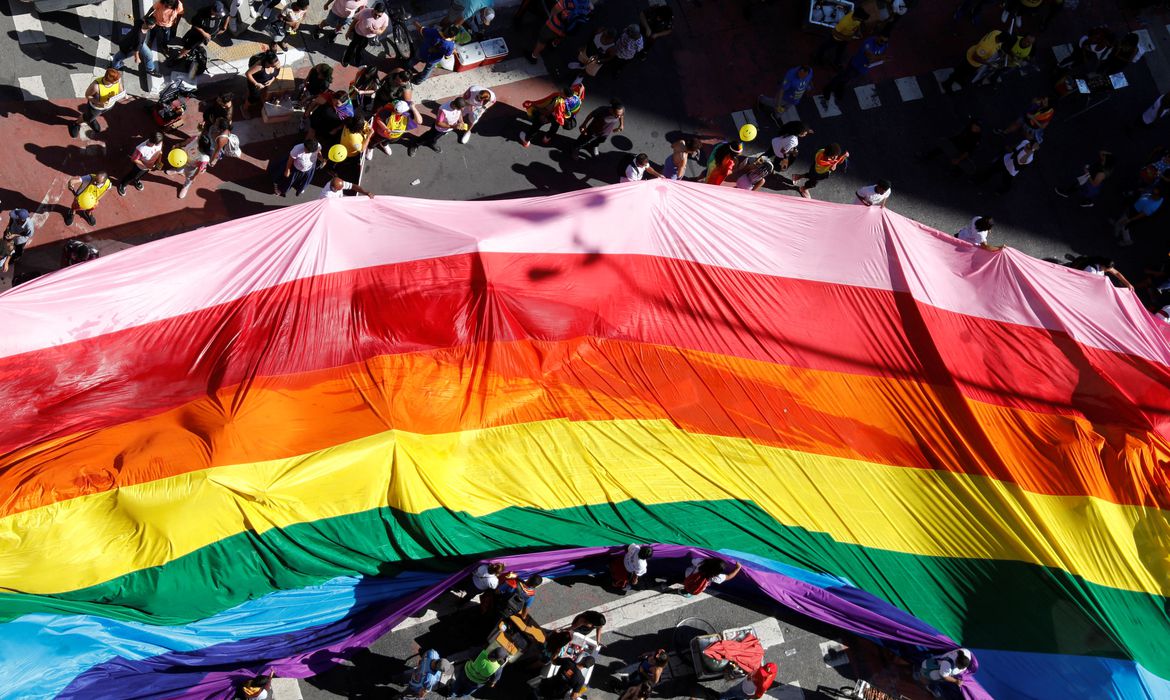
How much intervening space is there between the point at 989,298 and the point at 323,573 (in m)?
8.39

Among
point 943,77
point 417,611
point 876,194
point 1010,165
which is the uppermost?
point 943,77

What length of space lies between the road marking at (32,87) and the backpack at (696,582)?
10237 millimetres

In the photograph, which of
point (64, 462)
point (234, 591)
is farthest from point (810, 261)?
point (64, 462)

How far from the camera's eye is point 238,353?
1125 cm

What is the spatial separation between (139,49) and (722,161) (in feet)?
25.8

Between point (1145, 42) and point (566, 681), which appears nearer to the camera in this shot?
point (566, 681)

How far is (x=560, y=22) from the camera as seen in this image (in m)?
15.4

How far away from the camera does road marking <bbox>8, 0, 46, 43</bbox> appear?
14.1 metres

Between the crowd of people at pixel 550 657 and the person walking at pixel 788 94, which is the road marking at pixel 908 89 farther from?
the crowd of people at pixel 550 657

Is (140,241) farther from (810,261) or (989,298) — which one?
(989,298)

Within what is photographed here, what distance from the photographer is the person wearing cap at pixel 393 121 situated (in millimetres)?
13867

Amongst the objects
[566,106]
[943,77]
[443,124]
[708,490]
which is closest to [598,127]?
[566,106]

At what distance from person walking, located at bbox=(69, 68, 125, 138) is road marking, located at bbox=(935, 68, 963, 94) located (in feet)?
40.2

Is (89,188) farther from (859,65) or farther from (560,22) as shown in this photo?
(859,65)
